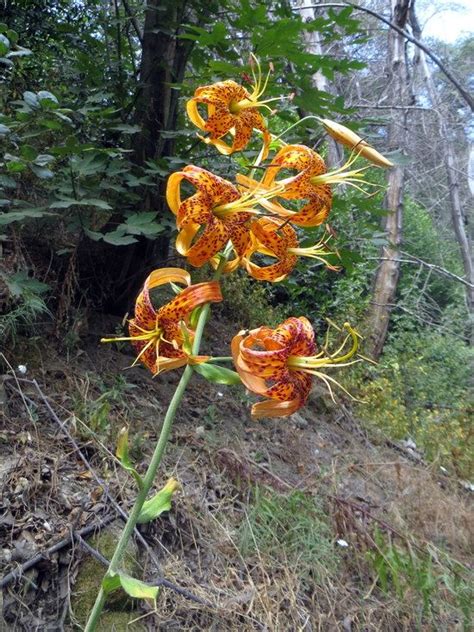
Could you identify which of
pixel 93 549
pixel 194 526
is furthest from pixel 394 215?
pixel 93 549

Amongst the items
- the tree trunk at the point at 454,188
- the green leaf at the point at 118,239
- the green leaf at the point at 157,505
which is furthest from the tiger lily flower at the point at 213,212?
the tree trunk at the point at 454,188

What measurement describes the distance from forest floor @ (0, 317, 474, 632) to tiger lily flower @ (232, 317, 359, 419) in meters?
0.89

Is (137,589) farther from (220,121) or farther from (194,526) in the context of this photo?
(194,526)

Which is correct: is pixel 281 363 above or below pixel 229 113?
below

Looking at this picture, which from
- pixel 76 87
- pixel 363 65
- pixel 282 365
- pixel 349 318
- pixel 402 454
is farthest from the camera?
pixel 349 318

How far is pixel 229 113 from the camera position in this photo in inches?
40.9

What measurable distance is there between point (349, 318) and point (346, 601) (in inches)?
142

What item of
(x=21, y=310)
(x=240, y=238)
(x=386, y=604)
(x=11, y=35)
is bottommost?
(x=386, y=604)

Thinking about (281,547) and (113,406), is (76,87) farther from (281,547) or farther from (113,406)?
(281,547)

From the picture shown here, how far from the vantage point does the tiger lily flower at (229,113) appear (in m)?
1.02

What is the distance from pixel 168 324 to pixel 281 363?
0.58ft

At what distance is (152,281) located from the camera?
0.95 metres

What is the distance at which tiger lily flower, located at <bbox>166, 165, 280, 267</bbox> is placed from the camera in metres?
0.89

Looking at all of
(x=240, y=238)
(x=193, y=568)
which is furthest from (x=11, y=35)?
(x=193, y=568)
